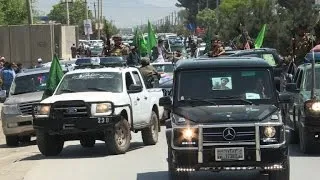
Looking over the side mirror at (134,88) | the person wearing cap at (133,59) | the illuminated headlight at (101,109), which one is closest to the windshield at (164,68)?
the person wearing cap at (133,59)

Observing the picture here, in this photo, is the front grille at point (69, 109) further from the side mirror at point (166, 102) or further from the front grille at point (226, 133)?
the front grille at point (226, 133)

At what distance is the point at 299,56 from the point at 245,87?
41.4 ft

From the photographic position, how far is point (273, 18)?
1726 inches

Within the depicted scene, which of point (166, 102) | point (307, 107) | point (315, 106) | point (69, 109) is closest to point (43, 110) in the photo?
point (69, 109)

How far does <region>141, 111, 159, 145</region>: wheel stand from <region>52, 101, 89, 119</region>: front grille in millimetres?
2343

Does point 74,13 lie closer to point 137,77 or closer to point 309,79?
point 137,77

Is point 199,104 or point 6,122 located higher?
point 199,104

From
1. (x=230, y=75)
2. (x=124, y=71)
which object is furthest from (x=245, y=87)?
(x=124, y=71)

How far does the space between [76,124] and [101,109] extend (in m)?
0.59

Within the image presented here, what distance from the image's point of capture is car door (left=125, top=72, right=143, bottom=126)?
1579cm

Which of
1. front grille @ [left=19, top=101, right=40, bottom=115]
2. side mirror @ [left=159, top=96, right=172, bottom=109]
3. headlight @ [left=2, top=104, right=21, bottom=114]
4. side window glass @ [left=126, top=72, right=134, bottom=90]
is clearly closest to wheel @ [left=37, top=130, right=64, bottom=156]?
side window glass @ [left=126, top=72, right=134, bottom=90]

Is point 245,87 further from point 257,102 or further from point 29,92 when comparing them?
point 29,92

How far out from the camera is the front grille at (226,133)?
9539 millimetres

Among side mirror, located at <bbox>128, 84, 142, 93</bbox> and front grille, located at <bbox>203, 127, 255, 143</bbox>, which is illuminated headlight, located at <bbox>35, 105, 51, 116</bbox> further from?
front grille, located at <bbox>203, 127, 255, 143</bbox>
